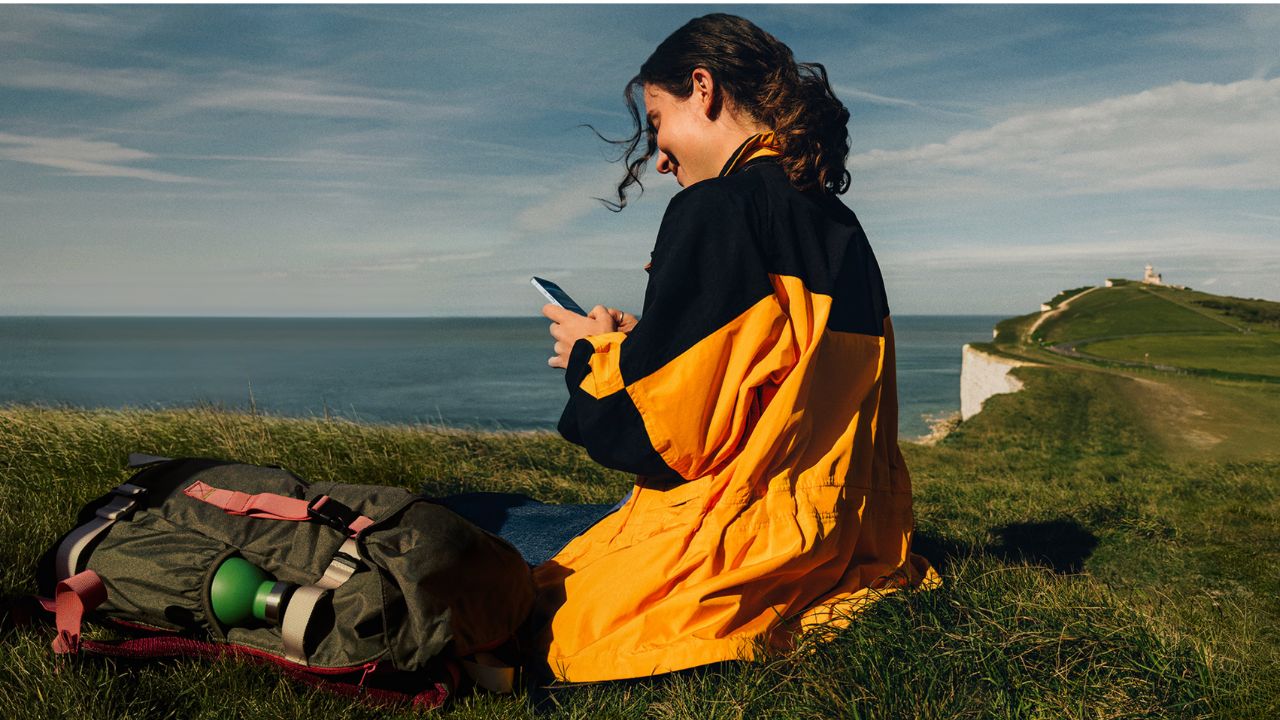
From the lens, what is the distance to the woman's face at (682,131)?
2.54 m

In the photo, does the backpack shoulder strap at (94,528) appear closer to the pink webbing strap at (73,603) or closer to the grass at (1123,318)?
the pink webbing strap at (73,603)

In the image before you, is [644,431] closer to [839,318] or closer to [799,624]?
[839,318]

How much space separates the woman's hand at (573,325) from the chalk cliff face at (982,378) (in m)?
17.0

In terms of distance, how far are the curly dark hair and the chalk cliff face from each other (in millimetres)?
16647

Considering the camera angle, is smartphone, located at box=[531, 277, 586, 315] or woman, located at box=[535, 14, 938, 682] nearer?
woman, located at box=[535, 14, 938, 682]

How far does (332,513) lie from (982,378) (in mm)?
25633

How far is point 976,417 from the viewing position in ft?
46.9

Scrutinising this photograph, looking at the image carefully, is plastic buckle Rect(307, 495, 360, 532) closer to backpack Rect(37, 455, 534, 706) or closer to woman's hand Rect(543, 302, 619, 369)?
backpack Rect(37, 455, 534, 706)

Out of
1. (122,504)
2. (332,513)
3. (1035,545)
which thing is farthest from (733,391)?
(1035,545)

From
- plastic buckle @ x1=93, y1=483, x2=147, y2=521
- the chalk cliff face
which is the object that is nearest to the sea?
the chalk cliff face

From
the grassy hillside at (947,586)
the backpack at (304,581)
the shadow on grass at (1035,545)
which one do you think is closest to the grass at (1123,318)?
the grassy hillside at (947,586)

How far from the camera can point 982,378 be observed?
25.1 meters

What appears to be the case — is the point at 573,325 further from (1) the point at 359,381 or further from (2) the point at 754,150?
(1) the point at 359,381

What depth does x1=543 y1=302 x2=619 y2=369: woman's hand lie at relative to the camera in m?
2.43
